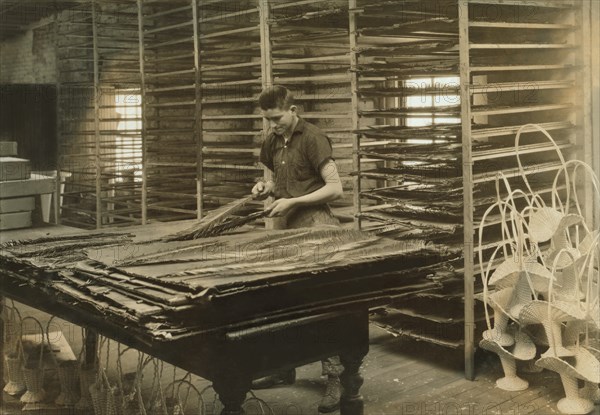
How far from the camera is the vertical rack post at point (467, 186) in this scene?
3.91 meters

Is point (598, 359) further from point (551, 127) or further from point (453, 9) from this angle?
point (453, 9)

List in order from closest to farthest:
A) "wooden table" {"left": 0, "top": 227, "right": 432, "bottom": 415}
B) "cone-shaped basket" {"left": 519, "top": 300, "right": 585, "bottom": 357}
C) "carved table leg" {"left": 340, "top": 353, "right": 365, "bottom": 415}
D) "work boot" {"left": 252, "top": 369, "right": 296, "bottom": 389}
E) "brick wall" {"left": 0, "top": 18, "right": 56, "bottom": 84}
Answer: "wooden table" {"left": 0, "top": 227, "right": 432, "bottom": 415} → "carved table leg" {"left": 340, "top": 353, "right": 365, "bottom": 415} → "cone-shaped basket" {"left": 519, "top": 300, "right": 585, "bottom": 357} → "work boot" {"left": 252, "top": 369, "right": 296, "bottom": 389} → "brick wall" {"left": 0, "top": 18, "right": 56, "bottom": 84}

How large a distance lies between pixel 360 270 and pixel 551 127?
2.38 m

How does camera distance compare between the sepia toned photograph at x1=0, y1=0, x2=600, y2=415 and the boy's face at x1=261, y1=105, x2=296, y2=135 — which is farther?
the boy's face at x1=261, y1=105, x2=296, y2=135

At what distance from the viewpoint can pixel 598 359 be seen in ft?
12.6

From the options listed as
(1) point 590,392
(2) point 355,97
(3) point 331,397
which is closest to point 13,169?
(2) point 355,97

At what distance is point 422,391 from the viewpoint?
407cm

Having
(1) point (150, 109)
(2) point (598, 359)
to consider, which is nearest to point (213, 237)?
(2) point (598, 359)

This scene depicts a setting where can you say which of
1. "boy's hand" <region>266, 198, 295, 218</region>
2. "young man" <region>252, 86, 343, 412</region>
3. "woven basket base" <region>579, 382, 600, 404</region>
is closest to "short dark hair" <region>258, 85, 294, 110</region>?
"young man" <region>252, 86, 343, 412</region>

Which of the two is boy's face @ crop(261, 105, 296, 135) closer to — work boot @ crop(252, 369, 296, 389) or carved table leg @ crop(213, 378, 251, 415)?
work boot @ crop(252, 369, 296, 389)

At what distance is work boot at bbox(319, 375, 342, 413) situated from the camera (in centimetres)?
380

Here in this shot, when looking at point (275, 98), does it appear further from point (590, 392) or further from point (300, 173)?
point (590, 392)

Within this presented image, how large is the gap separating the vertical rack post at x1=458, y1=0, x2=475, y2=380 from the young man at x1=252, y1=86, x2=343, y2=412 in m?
0.74

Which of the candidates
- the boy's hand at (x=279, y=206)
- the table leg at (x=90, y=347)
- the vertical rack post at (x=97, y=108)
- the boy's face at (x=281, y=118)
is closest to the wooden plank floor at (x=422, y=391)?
the table leg at (x=90, y=347)
